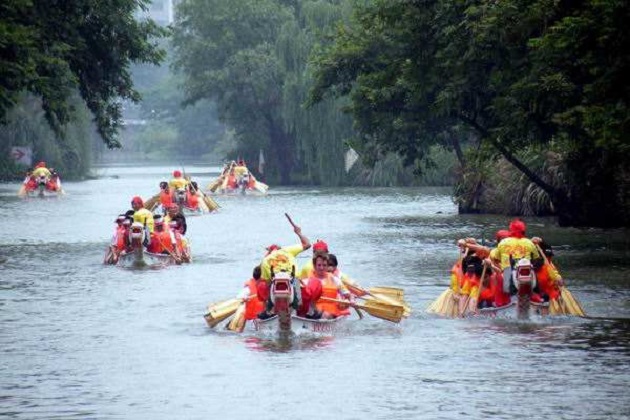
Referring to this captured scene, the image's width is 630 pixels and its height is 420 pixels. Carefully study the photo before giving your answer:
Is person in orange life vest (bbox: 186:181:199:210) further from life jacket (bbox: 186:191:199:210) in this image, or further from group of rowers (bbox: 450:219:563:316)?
group of rowers (bbox: 450:219:563:316)

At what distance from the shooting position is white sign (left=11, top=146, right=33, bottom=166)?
283 ft

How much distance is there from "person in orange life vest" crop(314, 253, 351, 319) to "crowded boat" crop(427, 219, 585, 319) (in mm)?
1814

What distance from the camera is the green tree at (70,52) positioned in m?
35.9

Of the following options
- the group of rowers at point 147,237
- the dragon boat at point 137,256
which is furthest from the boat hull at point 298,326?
the group of rowers at point 147,237

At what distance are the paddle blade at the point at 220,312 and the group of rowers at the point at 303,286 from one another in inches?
10.8

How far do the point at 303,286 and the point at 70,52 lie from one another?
21.4 m

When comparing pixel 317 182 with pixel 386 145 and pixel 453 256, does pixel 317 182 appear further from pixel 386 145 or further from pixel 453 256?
pixel 453 256

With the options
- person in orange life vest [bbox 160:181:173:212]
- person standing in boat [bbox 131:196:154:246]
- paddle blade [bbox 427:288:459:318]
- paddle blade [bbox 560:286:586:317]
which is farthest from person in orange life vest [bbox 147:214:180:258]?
person in orange life vest [bbox 160:181:173:212]

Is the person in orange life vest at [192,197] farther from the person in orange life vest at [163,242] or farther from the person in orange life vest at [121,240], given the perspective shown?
the person in orange life vest at [121,240]

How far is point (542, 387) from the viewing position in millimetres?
17703

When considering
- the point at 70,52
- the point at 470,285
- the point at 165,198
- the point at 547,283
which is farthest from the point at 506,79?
the point at 165,198

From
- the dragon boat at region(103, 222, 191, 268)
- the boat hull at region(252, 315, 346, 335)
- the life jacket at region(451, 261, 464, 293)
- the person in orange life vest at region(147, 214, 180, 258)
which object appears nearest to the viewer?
the boat hull at region(252, 315, 346, 335)

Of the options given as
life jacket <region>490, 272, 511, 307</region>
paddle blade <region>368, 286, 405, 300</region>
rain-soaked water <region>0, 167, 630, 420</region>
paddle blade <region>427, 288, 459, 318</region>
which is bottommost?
rain-soaked water <region>0, 167, 630, 420</region>

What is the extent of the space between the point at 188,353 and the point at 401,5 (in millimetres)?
22838
